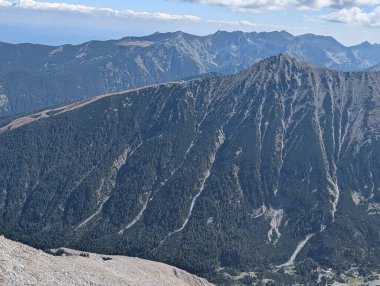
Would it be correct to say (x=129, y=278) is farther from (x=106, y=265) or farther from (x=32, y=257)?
(x=32, y=257)

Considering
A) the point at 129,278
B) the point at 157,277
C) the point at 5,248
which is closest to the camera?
the point at 5,248

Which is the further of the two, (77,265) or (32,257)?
(77,265)

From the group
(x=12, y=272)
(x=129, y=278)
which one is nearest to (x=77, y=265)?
Result: (x=129, y=278)

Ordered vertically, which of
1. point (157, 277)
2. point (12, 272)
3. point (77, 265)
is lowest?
point (157, 277)

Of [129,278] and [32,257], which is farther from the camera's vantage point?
[129,278]

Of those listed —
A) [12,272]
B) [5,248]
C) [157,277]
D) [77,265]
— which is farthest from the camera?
[157,277]

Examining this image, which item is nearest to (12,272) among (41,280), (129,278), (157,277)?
(41,280)

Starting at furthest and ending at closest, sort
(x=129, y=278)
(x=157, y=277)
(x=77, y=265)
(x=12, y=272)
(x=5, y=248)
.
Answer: (x=157, y=277), (x=129, y=278), (x=77, y=265), (x=5, y=248), (x=12, y=272)

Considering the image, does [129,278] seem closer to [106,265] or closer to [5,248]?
[106,265]

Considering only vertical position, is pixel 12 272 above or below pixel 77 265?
above
